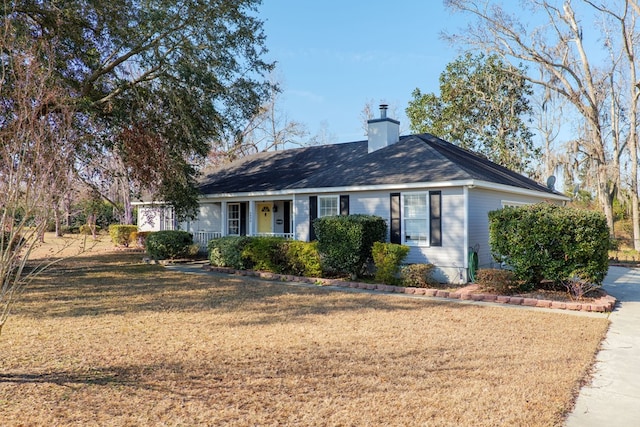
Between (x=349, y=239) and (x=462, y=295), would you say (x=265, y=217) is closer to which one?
(x=349, y=239)

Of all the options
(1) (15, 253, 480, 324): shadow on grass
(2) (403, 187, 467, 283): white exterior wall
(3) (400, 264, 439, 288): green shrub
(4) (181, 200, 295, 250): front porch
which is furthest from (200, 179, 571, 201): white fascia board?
(1) (15, 253, 480, 324): shadow on grass

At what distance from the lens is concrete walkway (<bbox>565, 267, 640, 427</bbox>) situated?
12.6 feet

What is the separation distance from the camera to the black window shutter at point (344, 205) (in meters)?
13.1

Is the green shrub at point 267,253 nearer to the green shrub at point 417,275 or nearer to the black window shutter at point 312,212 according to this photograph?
the black window shutter at point 312,212

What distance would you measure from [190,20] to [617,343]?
1192cm

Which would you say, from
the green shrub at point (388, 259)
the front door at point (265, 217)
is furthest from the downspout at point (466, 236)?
the front door at point (265, 217)

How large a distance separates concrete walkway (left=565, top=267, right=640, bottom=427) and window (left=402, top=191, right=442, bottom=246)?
4341 mm

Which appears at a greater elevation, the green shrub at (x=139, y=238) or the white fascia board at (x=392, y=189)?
the white fascia board at (x=392, y=189)

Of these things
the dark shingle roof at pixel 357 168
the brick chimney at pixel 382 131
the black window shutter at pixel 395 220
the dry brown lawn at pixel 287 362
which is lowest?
the dry brown lawn at pixel 287 362

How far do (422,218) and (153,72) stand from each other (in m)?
8.47

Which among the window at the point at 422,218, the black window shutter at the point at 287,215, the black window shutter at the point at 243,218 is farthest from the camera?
the black window shutter at the point at 243,218

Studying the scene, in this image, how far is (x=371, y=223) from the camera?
11656 mm

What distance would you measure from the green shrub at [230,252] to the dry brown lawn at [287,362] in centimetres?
450

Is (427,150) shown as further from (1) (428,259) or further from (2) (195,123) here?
(2) (195,123)
